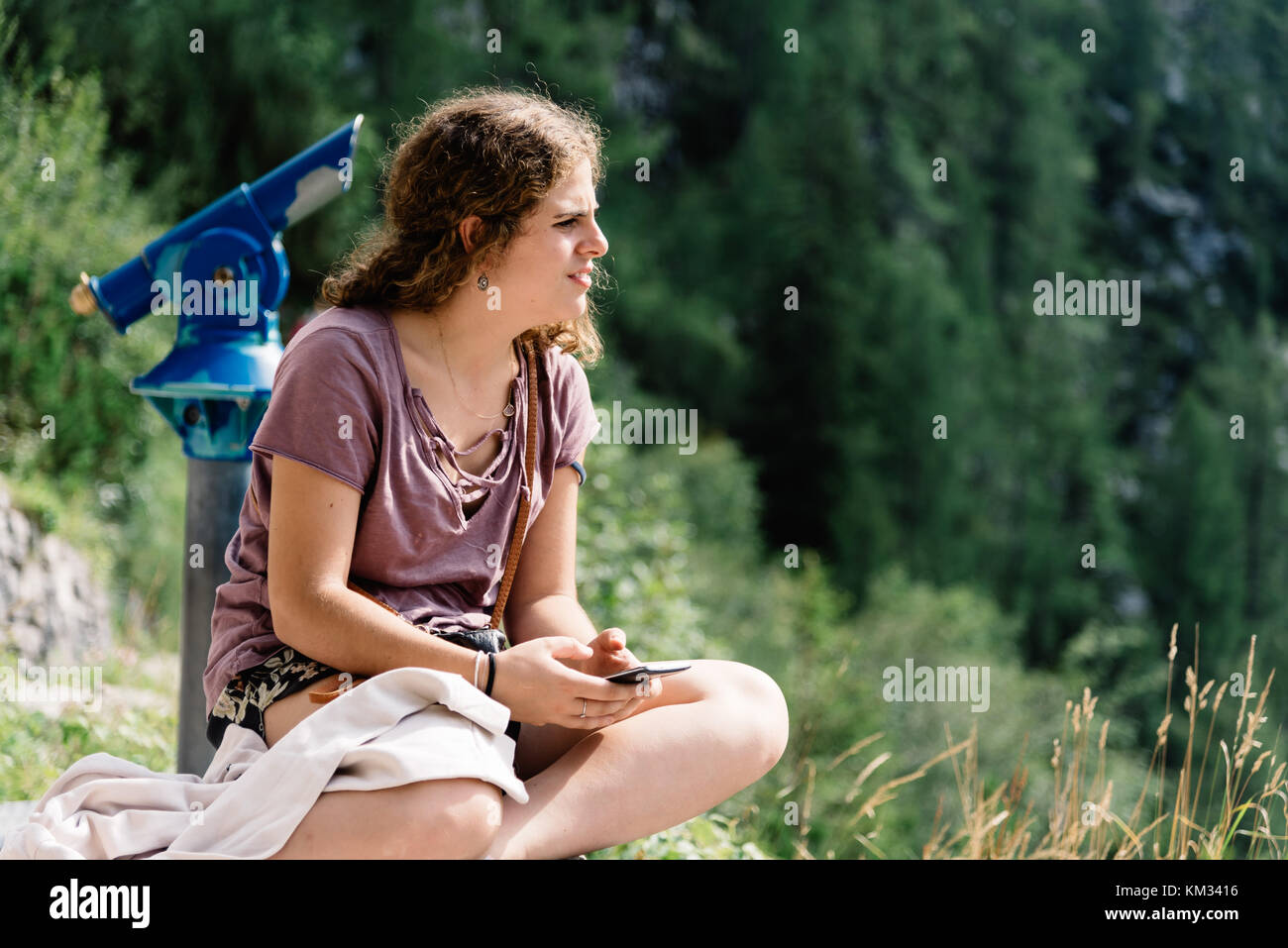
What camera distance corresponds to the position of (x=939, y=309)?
45.1ft

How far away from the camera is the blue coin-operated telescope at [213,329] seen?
239 centimetres

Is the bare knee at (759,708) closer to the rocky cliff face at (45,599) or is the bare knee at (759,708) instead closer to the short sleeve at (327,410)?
the short sleeve at (327,410)

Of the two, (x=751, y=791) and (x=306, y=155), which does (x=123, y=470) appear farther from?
(x=306, y=155)

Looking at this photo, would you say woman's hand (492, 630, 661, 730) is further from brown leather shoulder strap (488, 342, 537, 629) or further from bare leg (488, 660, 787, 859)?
brown leather shoulder strap (488, 342, 537, 629)

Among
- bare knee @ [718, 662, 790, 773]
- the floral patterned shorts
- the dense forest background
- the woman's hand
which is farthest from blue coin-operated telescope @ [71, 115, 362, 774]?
the dense forest background

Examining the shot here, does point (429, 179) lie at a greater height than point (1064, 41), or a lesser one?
lesser

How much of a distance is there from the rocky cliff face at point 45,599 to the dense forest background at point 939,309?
4.17m

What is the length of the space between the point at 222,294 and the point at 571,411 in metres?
0.74

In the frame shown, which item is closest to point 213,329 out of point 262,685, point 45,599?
point 262,685

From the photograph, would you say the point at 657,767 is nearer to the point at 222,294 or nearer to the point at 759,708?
the point at 759,708

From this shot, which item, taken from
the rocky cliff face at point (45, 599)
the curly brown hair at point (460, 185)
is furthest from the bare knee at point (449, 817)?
the rocky cliff face at point (45, 599)

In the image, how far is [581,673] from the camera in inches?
68.9
